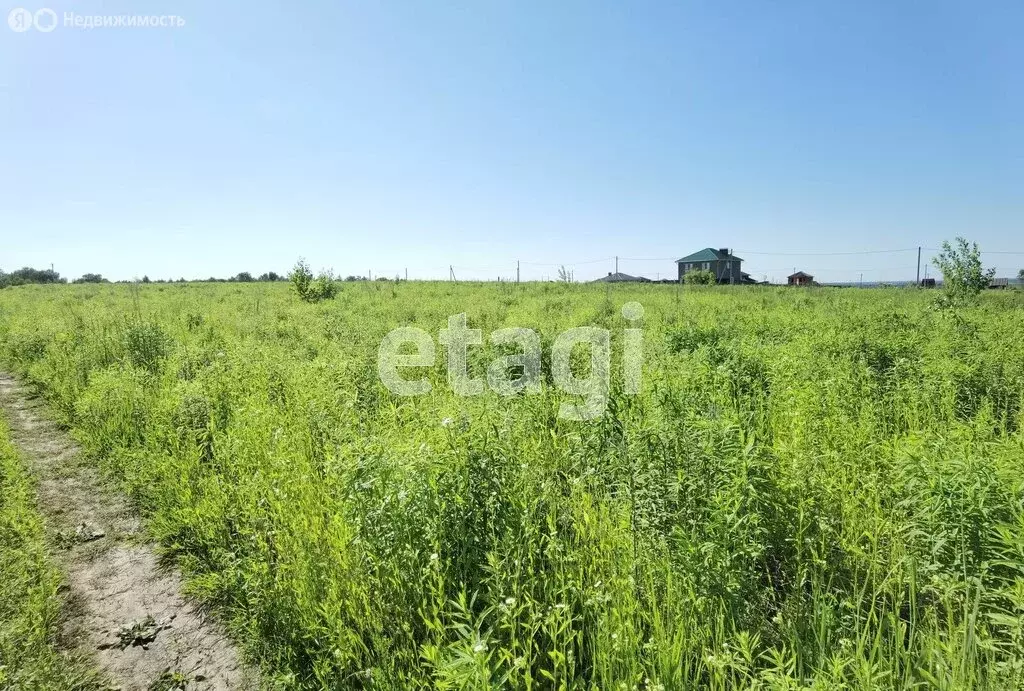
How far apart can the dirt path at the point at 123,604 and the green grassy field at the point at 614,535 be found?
168 millimetres

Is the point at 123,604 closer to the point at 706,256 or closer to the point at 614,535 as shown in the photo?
the point at 614,535

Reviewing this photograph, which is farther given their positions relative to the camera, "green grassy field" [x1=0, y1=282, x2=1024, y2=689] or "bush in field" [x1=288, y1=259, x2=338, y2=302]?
"bush in field" [x1=288, y1=259, x2=338, y2=302]

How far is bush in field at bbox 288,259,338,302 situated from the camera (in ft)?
63.7

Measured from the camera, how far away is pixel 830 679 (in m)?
1.88

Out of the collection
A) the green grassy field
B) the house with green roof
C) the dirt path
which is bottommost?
the dirt path

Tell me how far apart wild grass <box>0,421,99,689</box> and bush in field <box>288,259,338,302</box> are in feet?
52.6

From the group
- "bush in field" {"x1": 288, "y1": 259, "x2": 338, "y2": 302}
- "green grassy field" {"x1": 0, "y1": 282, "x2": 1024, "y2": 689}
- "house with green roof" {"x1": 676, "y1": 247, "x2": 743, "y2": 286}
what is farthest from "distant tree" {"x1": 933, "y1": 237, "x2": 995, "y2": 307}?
"house with green roof" {"x1": 676, "y1": 247, "x2": 743, "y2": 286}

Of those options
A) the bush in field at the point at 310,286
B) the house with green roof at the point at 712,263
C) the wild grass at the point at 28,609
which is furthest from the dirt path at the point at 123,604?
the house with green roof at the point at 712,263

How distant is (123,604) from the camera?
301 centimetres

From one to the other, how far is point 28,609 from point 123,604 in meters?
0.46

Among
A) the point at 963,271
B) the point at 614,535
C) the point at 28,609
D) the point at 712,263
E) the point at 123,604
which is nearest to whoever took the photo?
the point at 614,535

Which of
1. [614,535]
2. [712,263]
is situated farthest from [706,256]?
[614,535]

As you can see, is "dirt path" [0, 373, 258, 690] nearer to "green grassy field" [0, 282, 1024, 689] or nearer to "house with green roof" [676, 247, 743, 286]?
"green grassy field" [0, 282, 1024, 689]

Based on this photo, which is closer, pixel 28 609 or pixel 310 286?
pixel 28 609
